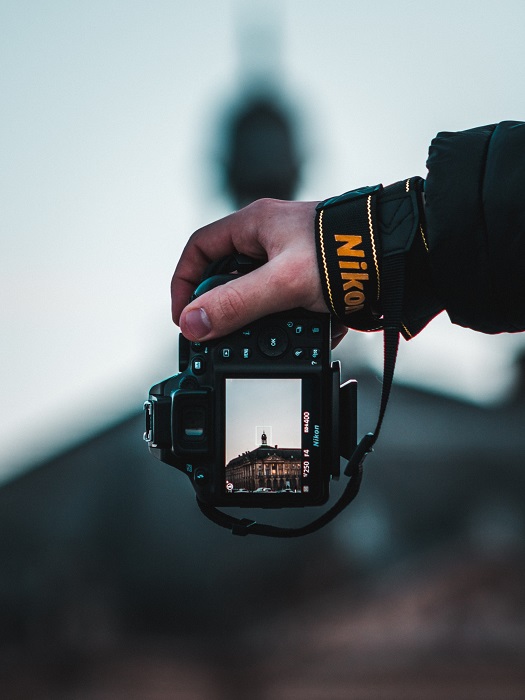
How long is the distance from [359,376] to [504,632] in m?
2.82

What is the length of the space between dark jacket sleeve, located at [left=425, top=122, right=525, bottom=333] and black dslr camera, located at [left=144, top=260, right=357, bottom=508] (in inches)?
8.0

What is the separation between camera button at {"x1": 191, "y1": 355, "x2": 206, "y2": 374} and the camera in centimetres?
120

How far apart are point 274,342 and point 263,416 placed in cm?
10

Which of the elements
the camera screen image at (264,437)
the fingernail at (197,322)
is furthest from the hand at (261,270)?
the camera screen image at (264,437)

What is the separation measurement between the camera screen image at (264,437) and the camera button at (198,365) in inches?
1.4

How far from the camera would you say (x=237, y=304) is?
109 centimetres

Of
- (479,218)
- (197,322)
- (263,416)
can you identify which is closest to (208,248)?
(197,322)

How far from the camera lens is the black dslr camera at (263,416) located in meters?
1.19

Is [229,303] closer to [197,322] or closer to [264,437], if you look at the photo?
[197,322]

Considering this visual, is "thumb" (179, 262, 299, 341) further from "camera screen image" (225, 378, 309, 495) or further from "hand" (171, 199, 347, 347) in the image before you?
"camera screen image" (225, 378, 309, 495)

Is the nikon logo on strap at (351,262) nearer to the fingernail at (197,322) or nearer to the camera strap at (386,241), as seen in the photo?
the camera strap at (386,241)

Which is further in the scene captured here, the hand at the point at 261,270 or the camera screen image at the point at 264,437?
the camera screen image at the point at 264,437

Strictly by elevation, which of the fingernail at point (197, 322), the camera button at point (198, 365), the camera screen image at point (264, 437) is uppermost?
the fingernail at point (197, 322)

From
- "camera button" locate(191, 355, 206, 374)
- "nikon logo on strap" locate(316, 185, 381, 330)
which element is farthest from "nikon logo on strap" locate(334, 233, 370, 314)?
"camera button" locate(191, 355, 206, 374)
